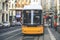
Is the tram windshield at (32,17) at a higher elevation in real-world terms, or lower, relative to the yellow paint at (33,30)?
higher

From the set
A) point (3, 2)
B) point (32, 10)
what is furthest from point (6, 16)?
point (32, 10)

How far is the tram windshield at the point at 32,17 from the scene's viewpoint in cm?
2691

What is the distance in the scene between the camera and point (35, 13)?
27.6 m

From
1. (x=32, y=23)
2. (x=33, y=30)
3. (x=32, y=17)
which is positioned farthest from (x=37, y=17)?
(x=33, y=30)

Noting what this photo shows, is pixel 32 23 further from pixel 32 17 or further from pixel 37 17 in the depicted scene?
pixel 37 17

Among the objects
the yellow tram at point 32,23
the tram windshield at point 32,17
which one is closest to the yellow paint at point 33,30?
the yellow tram at point 32,23

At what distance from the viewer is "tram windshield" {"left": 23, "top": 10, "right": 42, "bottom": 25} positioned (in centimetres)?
2691

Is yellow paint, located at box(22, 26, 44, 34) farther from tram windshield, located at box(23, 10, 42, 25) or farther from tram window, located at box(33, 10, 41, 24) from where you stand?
tram window, located at box(33, 10, 41, 24)

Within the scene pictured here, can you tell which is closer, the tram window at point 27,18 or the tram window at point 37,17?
the tram window at point 27,18

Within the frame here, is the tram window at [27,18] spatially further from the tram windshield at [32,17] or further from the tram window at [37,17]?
the tram window at [37,17]

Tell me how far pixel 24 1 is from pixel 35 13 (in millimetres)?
78463

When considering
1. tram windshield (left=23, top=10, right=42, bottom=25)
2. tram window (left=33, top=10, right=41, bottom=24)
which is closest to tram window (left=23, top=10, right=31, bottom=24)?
tram windshield (left=23, top=10, right=42, bottom=25)

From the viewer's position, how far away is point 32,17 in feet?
88.9

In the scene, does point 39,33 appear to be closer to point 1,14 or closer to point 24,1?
point 1,14
